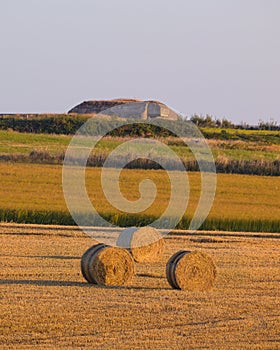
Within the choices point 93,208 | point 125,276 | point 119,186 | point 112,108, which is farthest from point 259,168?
point 125,276

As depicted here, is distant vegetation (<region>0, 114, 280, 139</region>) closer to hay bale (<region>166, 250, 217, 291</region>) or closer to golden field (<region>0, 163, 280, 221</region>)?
golden field (<region>0, 163, 280, 221</region>)

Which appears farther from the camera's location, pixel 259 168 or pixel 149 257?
pixel 259 168

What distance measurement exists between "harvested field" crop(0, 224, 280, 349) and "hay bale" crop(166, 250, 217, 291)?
215 mm

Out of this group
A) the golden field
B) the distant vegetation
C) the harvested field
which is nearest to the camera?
the harvested field

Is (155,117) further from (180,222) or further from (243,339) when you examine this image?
(243,339)

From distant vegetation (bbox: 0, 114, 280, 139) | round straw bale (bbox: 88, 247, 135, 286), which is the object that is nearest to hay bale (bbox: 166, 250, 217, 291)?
round straw bale (bbox: 88, 247, 135, 286)

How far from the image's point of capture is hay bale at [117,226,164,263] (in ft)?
64.2

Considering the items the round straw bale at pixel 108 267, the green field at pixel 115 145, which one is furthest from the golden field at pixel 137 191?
the round straw bale at pixel 108 267

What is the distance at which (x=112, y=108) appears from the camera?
76562 mm

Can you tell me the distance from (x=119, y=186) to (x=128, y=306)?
92.4 ft

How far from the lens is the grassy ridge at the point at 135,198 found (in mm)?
30141

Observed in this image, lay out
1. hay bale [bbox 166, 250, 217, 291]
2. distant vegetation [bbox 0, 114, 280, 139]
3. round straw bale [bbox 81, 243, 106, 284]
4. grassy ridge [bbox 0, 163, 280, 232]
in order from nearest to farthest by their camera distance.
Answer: hay bale [bbox 166, 250, 217, 291]
round straw bale [bbox 81, 243, 106, 284]
grassy ridge [bbox 0, 163, 280, 232]
distant vegetation [bbox 0, 114, 280, 139]

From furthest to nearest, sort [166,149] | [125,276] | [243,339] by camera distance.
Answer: [166,149] < [125,276] < [243,339]

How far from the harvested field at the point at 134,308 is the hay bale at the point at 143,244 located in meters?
0.29
